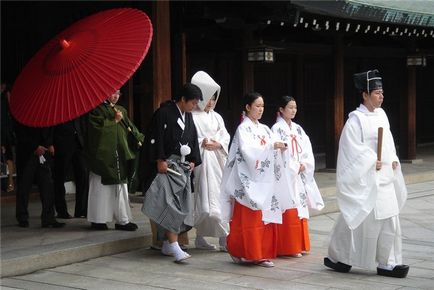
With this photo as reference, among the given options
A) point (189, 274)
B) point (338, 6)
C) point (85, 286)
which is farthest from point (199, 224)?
point (338, 6)

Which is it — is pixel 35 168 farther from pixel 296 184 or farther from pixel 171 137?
pixel 296 184

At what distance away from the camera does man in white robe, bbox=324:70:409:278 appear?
6598 mm

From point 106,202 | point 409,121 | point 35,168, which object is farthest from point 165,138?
point 409,121

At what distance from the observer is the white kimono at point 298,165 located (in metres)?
7.70

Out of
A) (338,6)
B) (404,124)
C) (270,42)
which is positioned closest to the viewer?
(338,6)

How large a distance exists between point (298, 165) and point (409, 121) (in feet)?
29.5

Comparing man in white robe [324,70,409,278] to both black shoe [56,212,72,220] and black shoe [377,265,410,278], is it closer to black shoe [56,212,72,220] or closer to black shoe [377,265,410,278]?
black shoe [377,265,410,278]

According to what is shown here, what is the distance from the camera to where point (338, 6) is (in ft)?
38.9

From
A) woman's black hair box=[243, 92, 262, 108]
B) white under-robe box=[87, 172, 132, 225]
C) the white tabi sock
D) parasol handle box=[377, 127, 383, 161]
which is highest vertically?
woman's black hair box=[243, 92, 262, 108]

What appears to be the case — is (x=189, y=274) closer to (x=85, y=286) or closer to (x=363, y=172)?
(x=85, y=286)

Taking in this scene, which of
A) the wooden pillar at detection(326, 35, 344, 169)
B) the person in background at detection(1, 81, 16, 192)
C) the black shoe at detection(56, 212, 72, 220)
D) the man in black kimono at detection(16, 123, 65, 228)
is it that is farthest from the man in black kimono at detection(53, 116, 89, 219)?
the wooden pillar at detection(326, 35, 344, 169)

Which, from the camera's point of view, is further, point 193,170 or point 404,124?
point 404,124

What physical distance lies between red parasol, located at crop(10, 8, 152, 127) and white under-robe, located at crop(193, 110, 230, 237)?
1.24 meters

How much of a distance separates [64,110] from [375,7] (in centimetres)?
763
